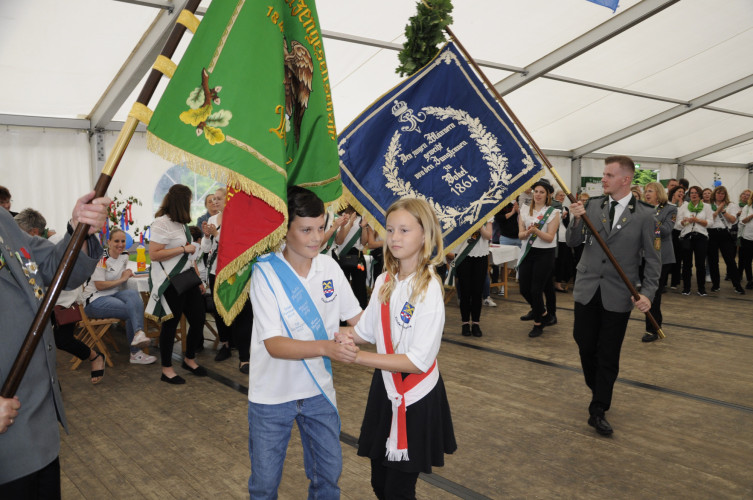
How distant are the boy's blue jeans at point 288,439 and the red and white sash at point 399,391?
22 centimetres

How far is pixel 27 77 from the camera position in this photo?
7281 mm

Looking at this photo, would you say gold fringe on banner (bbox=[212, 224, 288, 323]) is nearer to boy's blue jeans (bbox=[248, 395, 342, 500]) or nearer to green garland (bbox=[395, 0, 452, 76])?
boy's blue jeans (bbox=[248, 395, 342, 500])

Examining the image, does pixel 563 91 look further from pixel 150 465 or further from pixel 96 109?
→ pixel 150 465

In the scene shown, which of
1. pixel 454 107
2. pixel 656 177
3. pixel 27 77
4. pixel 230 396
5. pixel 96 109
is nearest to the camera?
pixel 454 107

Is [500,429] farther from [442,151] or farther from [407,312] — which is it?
[407,312]

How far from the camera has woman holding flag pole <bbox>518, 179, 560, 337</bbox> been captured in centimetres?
593

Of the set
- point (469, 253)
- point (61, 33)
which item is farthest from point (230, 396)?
point (61, 33)

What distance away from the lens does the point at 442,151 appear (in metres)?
2.98

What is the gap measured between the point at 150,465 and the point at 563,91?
10.1 metres

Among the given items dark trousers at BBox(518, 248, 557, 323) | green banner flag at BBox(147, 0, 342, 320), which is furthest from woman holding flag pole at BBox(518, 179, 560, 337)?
green banner flag at BBox(147, 0, 342, 320)

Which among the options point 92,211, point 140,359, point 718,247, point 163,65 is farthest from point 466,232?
point 718,247

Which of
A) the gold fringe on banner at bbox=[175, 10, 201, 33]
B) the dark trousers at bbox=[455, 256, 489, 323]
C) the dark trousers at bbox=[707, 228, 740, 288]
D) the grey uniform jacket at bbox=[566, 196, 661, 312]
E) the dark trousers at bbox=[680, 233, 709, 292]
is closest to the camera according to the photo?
the gold fringe on banner at bbox=[175, 10, 201, 33]

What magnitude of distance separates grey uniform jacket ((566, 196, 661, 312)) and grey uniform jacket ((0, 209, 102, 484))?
2980mm

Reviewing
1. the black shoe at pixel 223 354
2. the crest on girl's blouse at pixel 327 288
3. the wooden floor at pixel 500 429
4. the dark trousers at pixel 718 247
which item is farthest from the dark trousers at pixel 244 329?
the dark trousers at pixel 718 247
